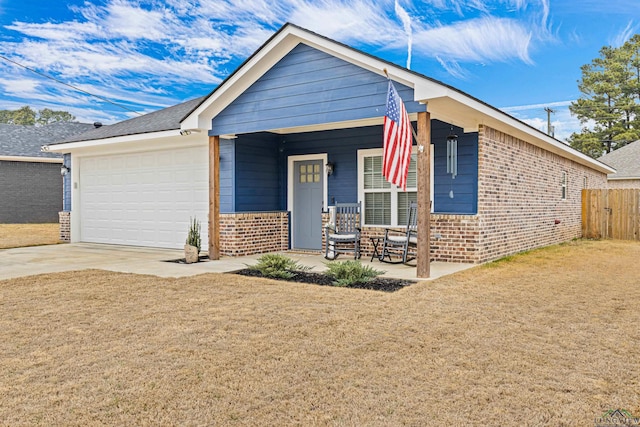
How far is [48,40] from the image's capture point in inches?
763

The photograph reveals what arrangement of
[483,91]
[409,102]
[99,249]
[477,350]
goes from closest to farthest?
[477,350] < [409,102] < [99,249] < [483,91]

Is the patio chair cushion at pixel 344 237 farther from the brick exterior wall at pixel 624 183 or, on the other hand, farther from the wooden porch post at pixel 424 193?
the brick exterior wall at pixel 624 183

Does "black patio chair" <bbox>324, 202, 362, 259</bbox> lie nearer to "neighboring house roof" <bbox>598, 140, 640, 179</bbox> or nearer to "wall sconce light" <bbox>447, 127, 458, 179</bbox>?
"wall sconce light" <bbox>447, 127, 458, 179</bbox>

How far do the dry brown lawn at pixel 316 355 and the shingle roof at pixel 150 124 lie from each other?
212 inches

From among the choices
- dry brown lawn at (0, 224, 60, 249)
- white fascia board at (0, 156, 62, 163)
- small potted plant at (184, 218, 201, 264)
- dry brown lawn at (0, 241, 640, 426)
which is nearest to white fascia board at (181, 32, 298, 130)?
small potted plant at (184, 218, 201, 264)

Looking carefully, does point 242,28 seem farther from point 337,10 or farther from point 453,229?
point 453,229

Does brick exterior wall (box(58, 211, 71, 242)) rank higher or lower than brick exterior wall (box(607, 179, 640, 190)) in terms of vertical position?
lower

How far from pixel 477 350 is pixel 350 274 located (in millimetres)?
3091

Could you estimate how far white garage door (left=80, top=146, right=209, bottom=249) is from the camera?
10.9m

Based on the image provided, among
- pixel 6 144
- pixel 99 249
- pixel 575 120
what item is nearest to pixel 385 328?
pixel 99 249

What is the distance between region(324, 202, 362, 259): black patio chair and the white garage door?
9.12 ft

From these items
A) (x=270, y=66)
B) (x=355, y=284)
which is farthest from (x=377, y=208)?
(x=355, y=284)

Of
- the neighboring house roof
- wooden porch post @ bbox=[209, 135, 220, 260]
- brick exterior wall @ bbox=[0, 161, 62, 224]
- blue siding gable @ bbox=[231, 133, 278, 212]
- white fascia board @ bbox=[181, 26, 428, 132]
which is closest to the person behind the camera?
white fascia board @ bbox=[181, 26, 428, 132]

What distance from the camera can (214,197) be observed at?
962 centimetres
